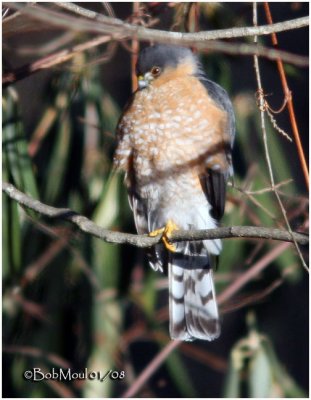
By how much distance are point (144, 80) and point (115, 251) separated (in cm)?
53

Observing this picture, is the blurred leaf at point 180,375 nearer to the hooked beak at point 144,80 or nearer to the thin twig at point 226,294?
the thin twig at point 226,294

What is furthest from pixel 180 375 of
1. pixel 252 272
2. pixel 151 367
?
pixel 252 272

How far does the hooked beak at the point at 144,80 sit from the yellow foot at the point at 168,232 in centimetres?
36

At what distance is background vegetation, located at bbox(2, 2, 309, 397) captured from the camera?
5.57 ft

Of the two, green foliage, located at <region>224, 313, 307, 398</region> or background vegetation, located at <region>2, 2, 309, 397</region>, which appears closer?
background vegetation, located at <region>2, 2, 309, 397</region>

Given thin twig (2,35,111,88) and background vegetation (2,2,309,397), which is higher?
thin twig (2,35,111,88)

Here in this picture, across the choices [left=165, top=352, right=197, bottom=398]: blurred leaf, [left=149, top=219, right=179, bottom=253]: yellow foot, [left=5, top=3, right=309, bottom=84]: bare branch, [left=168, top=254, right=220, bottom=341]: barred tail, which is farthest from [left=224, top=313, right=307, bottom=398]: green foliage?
[left=5, top=3, right=309, bottom=84]: bare branch

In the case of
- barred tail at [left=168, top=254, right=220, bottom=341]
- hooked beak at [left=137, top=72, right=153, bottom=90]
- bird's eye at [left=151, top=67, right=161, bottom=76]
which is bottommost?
barred tail at [left=168, top=254, right=220, bottom=341]

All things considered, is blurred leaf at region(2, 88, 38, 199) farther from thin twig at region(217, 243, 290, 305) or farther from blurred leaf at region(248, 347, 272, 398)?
blurred leaf at region(248, 347, 272, 398)

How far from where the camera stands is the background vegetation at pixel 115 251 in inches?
66.9

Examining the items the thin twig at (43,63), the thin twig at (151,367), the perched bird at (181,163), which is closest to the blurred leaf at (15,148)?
the thin twig at (43,63)

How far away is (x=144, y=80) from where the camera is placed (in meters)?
1.65

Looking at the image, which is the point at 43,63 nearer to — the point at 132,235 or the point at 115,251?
the point at 132,235

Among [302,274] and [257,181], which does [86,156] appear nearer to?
[257,181]
